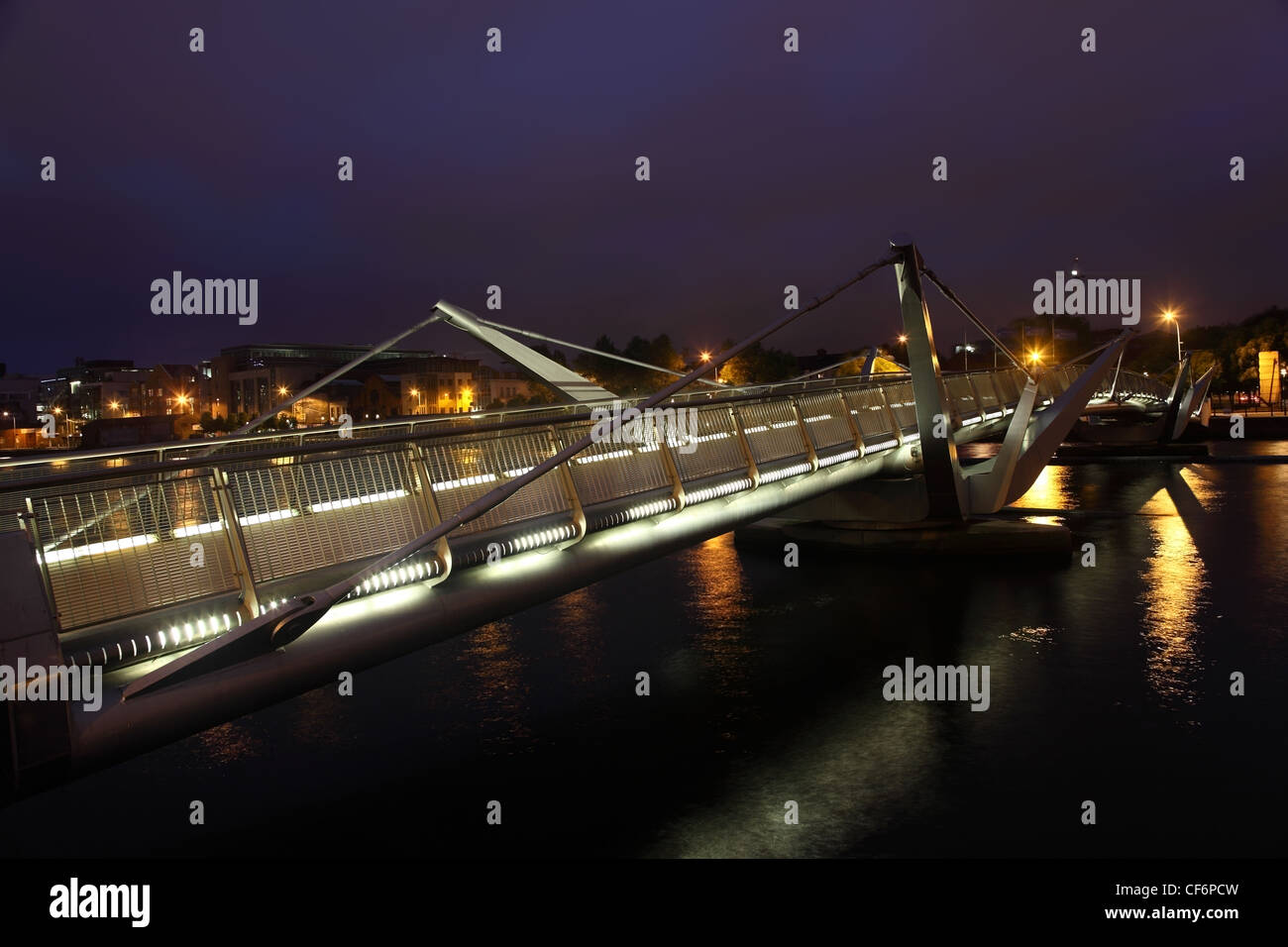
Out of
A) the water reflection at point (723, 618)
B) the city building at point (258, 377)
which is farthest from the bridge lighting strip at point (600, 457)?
the city building at point (258, 377)

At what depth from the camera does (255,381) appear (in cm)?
12862

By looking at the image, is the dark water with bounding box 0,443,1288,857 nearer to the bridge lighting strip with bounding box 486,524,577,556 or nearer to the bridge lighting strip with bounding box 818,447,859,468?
the bridge lighting strip with bounding box 486,524,577,556

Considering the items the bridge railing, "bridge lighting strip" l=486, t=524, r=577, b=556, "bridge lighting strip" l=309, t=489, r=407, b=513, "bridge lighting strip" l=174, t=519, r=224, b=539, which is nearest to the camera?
the bridge railing

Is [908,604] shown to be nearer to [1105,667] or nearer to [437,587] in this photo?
[1105,667]

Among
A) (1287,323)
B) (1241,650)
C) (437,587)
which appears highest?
(1287,323)

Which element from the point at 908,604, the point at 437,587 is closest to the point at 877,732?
the point at 437,587

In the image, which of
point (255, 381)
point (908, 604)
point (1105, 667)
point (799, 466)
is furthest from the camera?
point (255, 381)

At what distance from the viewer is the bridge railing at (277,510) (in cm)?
677

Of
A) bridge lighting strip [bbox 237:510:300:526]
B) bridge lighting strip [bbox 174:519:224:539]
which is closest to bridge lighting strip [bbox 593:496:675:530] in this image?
bridge lighting strip [bbox 237:510:300:526]

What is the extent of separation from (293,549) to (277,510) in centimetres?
37

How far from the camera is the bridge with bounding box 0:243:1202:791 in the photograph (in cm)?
647

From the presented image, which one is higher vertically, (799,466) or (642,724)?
(799,466)

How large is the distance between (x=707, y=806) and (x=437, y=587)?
3.44 metres

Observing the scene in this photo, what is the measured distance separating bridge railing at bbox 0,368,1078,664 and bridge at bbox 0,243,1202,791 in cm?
2
